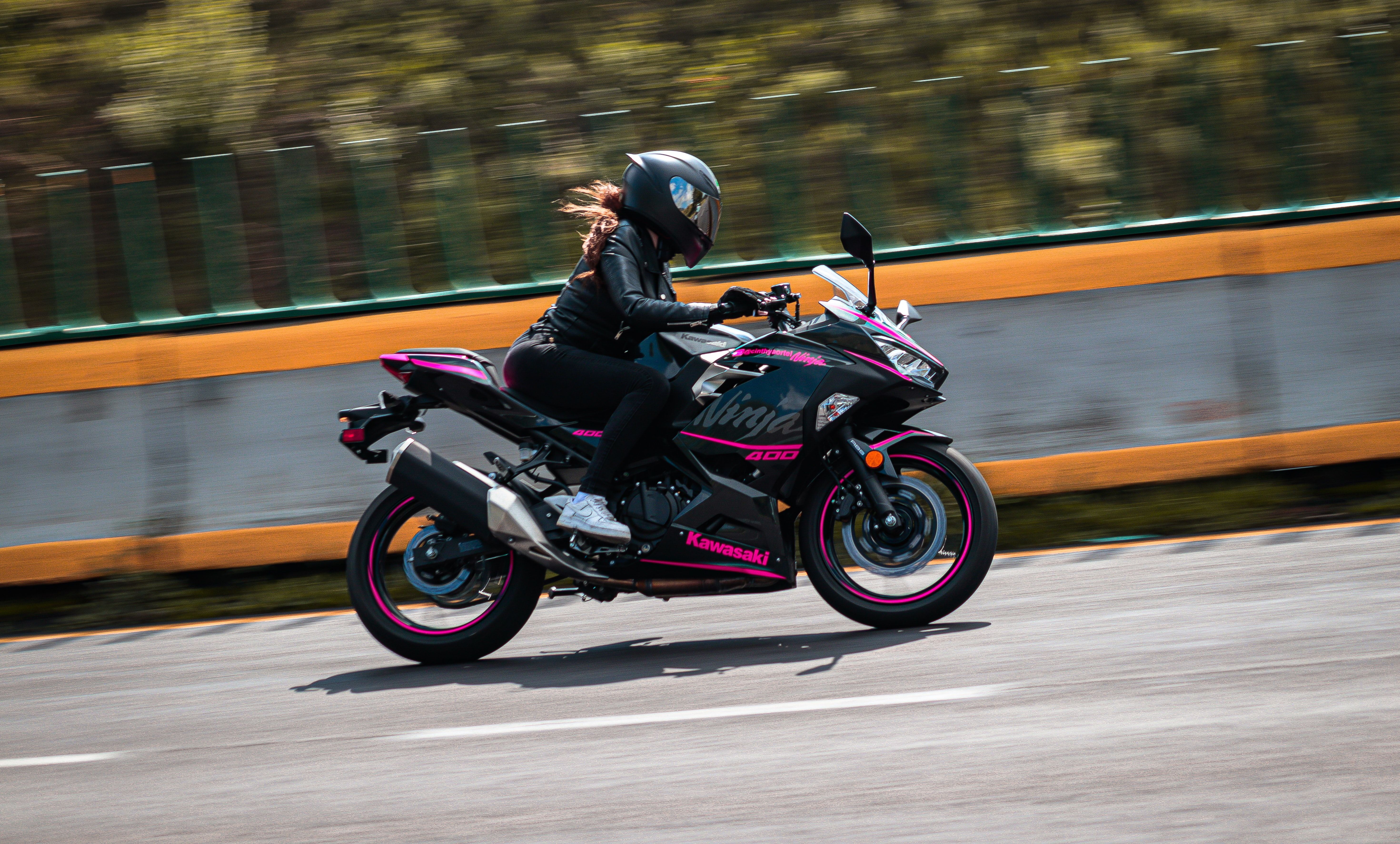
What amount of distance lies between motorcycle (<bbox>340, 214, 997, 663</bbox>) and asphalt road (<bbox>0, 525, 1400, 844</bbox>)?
26cm

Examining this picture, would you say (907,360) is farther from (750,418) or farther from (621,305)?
(621,305)

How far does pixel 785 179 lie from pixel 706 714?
4.08m

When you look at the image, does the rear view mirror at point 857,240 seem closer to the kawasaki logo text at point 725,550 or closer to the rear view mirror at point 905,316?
the rear view mirror at point 905,316

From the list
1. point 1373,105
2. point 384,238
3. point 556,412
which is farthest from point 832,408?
point 1373,105

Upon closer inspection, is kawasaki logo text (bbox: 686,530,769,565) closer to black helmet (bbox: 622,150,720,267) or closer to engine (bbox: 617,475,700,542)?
engine (bbox: 617,475,700,542)

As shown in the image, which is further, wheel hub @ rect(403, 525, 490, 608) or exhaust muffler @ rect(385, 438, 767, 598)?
wheel hub @ rect(403, 525, 490, 608)

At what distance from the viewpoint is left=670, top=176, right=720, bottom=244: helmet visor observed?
5.71 meters

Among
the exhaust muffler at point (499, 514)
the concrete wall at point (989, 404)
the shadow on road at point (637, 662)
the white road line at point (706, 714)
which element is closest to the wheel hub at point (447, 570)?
the exhaust muffler at point (499, 514)

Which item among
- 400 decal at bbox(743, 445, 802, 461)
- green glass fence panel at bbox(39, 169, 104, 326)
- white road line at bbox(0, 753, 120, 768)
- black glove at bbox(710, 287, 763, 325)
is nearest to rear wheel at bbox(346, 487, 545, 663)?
400 decal at bbox(743, 445, 802, 461)

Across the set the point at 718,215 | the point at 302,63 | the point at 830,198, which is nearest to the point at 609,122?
the point at 830,198

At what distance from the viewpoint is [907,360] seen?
548 cm

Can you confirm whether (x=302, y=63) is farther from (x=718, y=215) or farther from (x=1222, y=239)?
(x=1222, y=239)

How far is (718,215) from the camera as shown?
591cm

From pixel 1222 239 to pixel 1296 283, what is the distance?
45 cm
